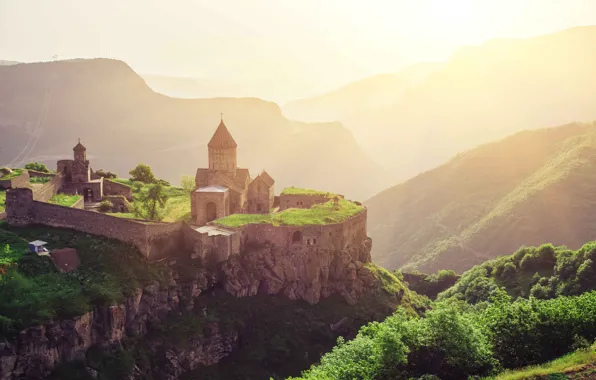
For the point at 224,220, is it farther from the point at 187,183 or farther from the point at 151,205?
the point at 187,183

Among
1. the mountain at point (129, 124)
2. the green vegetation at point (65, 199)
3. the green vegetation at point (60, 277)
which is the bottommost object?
the green vegetation at point (60, 277)

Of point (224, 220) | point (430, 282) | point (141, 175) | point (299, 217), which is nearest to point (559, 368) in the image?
point (299, 217)

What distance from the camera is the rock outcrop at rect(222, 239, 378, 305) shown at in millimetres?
39281

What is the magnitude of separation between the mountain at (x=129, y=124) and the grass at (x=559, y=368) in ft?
481

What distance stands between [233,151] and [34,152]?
12949 cm

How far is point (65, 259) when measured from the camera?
3089 centimetres

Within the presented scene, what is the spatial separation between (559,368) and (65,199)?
4036 cm

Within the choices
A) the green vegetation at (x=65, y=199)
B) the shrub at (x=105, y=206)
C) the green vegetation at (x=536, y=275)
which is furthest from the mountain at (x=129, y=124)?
the green vegetation at (x=536, y=275)

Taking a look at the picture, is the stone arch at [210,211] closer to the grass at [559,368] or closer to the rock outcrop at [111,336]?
the rock outcrop at [111,336]

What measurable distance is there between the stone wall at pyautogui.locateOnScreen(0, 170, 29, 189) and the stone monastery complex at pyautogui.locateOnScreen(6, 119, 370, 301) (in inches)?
5.5

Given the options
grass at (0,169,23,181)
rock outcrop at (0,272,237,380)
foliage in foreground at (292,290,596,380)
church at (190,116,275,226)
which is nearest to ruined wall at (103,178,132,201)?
church at (190,116,275,226)

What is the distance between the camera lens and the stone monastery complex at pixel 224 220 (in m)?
34.4

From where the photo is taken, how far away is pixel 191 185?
6150 cm

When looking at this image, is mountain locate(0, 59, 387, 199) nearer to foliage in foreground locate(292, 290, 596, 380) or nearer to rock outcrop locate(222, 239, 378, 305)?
rock outcrop locate(222, 239, 378, 305)
